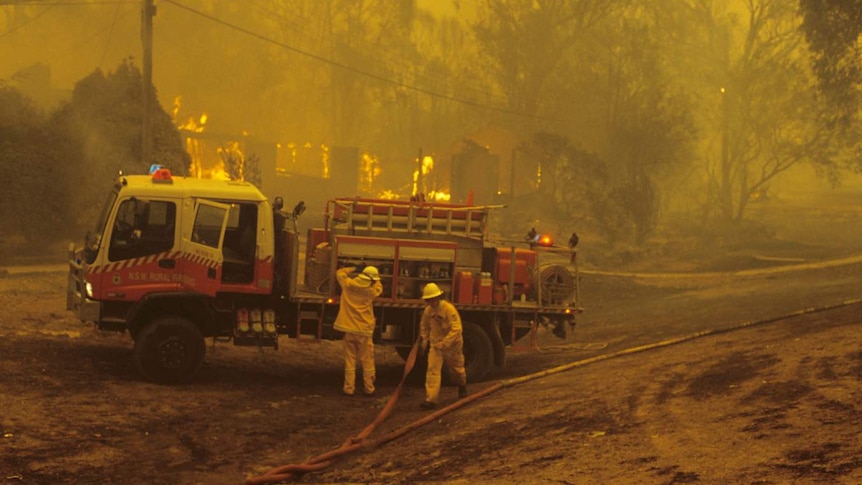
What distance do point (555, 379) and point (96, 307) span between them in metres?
6.06

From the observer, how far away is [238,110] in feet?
250

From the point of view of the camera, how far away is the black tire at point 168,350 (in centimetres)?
1262

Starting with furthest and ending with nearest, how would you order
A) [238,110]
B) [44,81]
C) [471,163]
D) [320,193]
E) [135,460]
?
[238,110]
[320,193]
[471,163]
[44,81]
[135,460]

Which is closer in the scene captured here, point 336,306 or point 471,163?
point 336,306

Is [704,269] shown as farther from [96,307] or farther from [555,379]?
[96,307]

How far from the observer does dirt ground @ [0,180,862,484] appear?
343 inches

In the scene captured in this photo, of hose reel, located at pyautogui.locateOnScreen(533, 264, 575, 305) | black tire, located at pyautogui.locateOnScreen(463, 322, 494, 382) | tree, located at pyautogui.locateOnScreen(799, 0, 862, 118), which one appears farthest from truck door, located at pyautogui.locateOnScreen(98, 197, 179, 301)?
tree, located at pyautogui.locateOnScreen(799, 0, 862, 118)

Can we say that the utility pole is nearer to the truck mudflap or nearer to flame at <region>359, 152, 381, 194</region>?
the truck mudflap

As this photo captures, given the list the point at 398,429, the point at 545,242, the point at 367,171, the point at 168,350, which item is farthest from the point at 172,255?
the point at 367,171

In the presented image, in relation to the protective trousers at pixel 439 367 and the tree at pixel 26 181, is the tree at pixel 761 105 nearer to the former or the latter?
the tree at pixel 26 181

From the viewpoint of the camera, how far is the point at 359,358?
13195mm

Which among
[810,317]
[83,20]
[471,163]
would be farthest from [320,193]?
[810,317]

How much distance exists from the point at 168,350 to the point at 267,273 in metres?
1.59

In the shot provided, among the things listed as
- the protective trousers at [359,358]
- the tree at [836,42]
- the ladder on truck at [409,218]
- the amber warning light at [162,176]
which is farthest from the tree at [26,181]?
the tree at [836,42]
